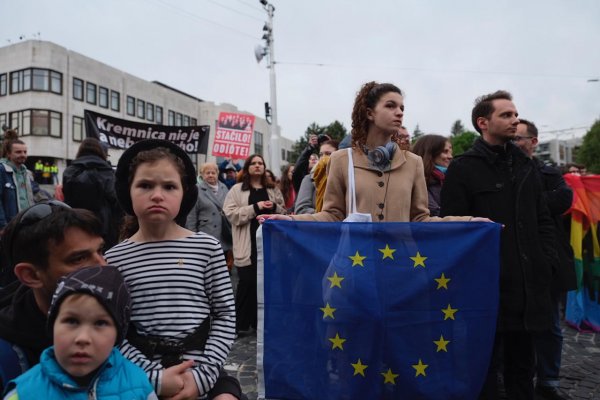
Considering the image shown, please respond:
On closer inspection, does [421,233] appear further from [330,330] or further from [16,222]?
[16,222]

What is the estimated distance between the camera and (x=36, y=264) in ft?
5.45

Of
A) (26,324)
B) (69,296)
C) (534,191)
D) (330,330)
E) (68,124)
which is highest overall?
(68,124)

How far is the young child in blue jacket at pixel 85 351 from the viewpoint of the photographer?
1.40 meters

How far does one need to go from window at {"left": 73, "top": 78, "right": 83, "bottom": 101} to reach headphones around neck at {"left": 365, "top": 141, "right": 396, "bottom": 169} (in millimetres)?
40383

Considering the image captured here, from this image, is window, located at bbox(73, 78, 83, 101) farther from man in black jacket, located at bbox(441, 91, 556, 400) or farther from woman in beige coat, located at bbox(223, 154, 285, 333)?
man in black jacket, located at bbox(441, 91, 556, 400)

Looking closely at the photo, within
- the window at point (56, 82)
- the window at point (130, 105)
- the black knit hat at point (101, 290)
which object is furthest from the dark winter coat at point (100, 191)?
the window at point (130, 105)

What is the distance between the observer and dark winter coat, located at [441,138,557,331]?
299 cm

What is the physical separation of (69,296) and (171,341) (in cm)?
46

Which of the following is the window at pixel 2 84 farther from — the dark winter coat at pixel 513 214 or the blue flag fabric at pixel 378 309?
the dark winter coat at pixel 513 214

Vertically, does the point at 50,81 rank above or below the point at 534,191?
above

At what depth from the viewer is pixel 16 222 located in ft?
5.73

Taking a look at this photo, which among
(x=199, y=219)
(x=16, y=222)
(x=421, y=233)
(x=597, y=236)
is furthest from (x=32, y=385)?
(x=597, y=236)

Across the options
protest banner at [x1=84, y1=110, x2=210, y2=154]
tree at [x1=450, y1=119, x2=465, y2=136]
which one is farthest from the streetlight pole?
tree at [x1=450, y1=119, x2=465, y2=136]

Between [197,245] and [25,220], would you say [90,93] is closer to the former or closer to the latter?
[25,220]
